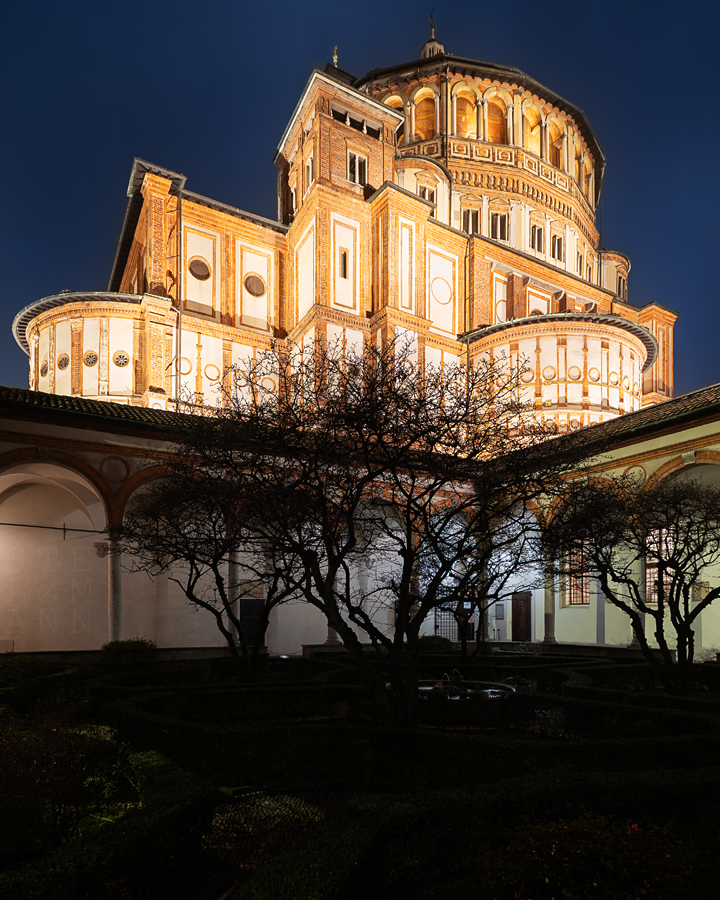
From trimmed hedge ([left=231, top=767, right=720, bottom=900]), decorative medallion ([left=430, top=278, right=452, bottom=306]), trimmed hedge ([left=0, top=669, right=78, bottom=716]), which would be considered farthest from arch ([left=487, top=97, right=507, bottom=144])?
trimmed hedge ([left=231, top=767, right=720, bottom=900])

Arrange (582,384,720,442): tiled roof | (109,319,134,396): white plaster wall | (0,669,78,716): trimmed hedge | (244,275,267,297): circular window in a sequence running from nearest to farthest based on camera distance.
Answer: (0,669,78,716): trimmed hedge, (582,384,720,442): tiled roof, (109,319,134,396): white plaster wall, (244,275,267,297): circular window

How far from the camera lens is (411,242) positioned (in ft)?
115

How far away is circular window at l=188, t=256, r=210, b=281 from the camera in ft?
109

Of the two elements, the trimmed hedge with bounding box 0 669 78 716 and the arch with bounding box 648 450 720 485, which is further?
the arch with bounding box 648 450 720 485

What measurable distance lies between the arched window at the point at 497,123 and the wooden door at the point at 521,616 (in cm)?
→ 3070

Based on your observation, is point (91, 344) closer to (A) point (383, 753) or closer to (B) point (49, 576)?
(B) point (49, 576)

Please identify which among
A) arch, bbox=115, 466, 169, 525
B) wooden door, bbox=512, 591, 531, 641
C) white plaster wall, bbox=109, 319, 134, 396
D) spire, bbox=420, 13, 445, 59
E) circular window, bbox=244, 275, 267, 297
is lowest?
wooden door, bbox=512, 591, 531, 641

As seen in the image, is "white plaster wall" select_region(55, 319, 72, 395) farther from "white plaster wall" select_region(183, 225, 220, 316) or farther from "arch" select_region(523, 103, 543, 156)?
"arch" select_region(523, 103, 543, 156)

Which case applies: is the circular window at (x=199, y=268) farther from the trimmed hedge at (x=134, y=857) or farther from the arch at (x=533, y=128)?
the trimmed hedge at (x=134, y=857)

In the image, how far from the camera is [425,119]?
46.4 metres

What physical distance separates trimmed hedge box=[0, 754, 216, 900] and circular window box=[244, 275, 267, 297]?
103 ft

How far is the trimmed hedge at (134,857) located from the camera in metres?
4.20

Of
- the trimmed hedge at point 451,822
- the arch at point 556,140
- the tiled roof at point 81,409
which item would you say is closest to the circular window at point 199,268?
the tiled roof at point 81,409

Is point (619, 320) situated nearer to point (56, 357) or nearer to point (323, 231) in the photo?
point (323, 231)
